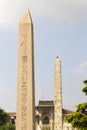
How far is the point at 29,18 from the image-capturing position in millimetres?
15242

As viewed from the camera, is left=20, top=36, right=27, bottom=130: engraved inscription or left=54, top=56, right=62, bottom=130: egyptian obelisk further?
left=54, top=56, right=62, bottom=130: egyptian obelisk

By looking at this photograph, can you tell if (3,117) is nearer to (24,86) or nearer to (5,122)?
(5,122)

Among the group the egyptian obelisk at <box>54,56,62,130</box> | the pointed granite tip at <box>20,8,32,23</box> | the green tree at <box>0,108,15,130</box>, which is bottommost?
the green tree at <box>0,108,15,130</box>

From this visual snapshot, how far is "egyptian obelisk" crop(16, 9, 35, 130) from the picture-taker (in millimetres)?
14117

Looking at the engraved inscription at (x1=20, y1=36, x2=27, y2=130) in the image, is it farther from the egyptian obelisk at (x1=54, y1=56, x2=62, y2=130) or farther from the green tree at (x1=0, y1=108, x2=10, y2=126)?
the green tree at (x1=0, y1=108, x2=10, y2=126)

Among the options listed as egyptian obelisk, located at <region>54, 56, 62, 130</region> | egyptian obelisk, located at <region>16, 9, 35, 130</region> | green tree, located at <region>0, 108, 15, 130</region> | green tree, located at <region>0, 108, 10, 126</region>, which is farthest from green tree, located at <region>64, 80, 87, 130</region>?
green tree, located at <region>0, 108, 10, 126</region>

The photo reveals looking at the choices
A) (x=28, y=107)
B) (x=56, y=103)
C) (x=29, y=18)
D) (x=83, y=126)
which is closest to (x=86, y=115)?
(x=83, y=126)

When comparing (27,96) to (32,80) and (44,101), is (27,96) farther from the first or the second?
(44,101)

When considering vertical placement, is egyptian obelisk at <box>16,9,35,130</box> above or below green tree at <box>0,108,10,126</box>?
above

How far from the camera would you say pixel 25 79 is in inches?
567

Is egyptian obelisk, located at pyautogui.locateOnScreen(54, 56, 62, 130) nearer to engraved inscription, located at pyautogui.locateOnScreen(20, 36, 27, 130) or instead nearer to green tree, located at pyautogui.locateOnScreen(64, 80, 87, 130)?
green tree, located at pyautogui.locateOnScreen(64, 80, 87, 130)

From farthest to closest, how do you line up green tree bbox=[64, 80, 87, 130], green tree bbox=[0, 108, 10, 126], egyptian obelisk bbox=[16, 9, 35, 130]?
green tree bbox=[0, 108, 10, 126]
green tree bbox=[64, 80, 87, 130]
egyptian obelisk bbox=[16, 9, 35, 130]

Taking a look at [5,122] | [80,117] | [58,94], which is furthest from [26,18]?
[5,122]

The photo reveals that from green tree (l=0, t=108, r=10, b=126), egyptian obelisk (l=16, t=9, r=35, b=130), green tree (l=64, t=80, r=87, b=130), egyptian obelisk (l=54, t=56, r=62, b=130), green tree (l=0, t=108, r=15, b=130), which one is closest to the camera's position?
egyptian obelisk (l=16, t=9, r=35, b=130)
